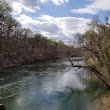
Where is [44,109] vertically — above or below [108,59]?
below

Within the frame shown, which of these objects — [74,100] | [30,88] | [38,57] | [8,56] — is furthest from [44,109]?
[38,57]

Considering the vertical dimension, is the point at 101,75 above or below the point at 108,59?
below

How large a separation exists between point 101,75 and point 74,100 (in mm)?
5879

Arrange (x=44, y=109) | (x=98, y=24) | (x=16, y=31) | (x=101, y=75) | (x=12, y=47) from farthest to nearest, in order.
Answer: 1. (x=16, y=31)
2. (x=12, y=47)
3. (x=98, y=24)
4. (x=101, y=75)
5. (x=44, y=109)

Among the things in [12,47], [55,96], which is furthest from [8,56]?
[55,96]

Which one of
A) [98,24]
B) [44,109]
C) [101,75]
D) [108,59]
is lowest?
[44,109]

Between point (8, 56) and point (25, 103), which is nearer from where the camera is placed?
point (25, 103)

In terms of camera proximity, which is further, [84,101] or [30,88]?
[30,88]

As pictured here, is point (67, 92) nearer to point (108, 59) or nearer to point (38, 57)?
point (108, 59)

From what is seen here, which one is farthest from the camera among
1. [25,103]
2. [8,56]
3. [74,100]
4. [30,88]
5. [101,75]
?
[8,56]

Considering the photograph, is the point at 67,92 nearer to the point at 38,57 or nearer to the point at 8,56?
the point at 8,56

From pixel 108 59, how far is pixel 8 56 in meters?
51.9

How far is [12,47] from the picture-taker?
285 ft

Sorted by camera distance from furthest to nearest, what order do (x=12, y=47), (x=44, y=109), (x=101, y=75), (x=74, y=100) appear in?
1. (x=12, y=47)
2. (x=101, y=75)
3. (x=74, y=100)
4. (x=44, y=109)
